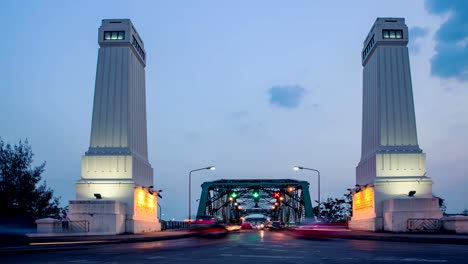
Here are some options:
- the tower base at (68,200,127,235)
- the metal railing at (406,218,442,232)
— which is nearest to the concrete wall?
the metal railing at (406,218,442,232)

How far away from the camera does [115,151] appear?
4428 cm

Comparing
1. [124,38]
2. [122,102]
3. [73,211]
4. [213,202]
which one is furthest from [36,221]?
[213,202]

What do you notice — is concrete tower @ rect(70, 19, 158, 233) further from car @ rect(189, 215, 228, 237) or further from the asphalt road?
the asphalt road

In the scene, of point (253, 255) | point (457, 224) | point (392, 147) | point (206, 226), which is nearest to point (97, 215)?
point (206, 226)

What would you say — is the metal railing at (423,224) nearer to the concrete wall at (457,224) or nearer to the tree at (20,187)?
the concrete wall at (457,224)

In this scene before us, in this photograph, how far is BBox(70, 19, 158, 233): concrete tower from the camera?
4078 centimetres

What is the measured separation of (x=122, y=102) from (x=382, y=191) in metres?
21.8

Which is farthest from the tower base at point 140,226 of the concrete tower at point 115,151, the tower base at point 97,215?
the tower base at point 97,215

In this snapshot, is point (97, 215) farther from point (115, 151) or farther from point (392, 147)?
point (392, 147)

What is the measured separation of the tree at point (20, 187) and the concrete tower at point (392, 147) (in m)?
29.8

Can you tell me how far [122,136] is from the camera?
44781mm

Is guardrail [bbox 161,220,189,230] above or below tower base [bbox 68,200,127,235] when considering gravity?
below

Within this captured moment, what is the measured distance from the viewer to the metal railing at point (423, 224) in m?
40.6

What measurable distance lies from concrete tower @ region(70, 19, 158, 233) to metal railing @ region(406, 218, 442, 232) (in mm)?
20581
